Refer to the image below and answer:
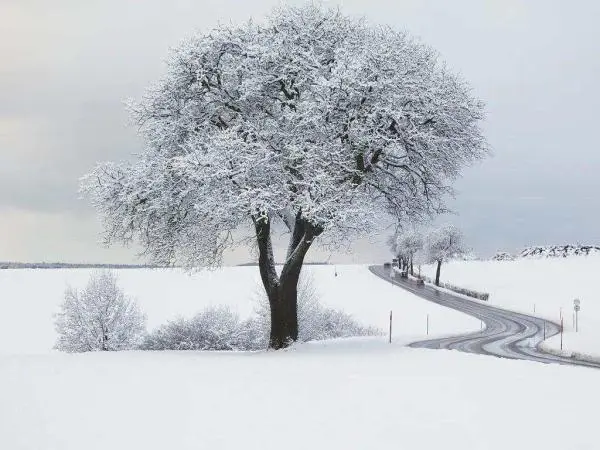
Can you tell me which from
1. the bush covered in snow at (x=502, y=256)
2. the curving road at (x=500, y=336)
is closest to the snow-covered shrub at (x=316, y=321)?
the curving road at (x=500, y=336)

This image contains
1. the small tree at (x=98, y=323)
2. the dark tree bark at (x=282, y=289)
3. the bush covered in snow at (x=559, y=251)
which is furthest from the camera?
the bush covered in snow at (x=559, y=251)

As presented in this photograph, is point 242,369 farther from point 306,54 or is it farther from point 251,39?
point 251,39

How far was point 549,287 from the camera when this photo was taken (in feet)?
315

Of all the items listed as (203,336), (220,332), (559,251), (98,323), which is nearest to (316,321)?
(220,332)

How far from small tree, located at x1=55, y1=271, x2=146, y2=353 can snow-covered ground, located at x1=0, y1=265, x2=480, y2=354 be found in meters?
9.48

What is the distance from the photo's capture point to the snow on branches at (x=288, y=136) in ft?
62.5

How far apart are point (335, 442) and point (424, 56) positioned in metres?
18.0

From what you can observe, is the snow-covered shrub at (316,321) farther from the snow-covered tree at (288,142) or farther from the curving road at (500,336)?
the snow-covered tree at (288,142)

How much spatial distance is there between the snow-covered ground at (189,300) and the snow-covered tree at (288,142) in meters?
14.3

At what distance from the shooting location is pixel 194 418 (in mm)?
9461

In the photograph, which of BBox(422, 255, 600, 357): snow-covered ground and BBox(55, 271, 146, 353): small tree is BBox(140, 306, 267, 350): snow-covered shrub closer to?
BBox(55, 271, 146, 353): small tree

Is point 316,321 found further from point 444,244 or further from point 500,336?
point 444,244

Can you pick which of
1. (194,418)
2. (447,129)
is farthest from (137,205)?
(194,418)

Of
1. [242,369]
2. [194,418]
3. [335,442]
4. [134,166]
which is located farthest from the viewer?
[134,166]
